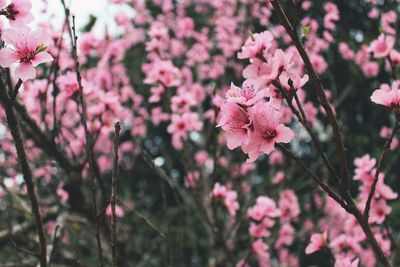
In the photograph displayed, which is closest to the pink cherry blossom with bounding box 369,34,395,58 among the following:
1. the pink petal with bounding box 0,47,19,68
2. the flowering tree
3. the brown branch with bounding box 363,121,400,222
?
the flowering tree

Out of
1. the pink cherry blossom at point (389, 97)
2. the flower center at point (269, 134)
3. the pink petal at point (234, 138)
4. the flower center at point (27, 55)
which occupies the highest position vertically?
the flower center at point (27, 55)

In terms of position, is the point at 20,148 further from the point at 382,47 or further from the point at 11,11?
the point at 382,47

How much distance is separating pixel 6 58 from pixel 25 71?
8 centimetres

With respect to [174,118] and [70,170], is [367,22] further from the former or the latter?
[70,170]

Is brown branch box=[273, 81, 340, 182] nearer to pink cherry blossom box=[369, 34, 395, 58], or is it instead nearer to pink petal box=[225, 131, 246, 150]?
pink petal box=[225, 131, 246, 150]

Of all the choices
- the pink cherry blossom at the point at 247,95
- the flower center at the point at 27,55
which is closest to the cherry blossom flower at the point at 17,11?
the flower center at the point at 27,55

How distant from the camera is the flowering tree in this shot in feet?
4.71

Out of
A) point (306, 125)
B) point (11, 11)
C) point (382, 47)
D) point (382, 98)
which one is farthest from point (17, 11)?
point (382, 47)

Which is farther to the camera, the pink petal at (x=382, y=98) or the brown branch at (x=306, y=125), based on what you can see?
the pink petal at (x=382, y=98)

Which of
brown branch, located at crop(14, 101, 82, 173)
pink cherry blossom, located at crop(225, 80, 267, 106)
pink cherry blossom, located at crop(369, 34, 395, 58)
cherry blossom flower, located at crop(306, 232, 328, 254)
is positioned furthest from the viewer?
brown branch, located at crop(14, 101, 82, 173)

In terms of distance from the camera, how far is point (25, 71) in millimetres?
1475

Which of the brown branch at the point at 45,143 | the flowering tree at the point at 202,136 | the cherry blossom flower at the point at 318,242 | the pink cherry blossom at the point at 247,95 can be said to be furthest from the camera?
the brown branch at the point at 45,143

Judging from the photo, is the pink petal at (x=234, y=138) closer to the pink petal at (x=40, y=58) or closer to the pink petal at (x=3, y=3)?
the pink petal at (x=40, y=58)

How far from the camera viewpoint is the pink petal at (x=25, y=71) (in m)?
1.46
